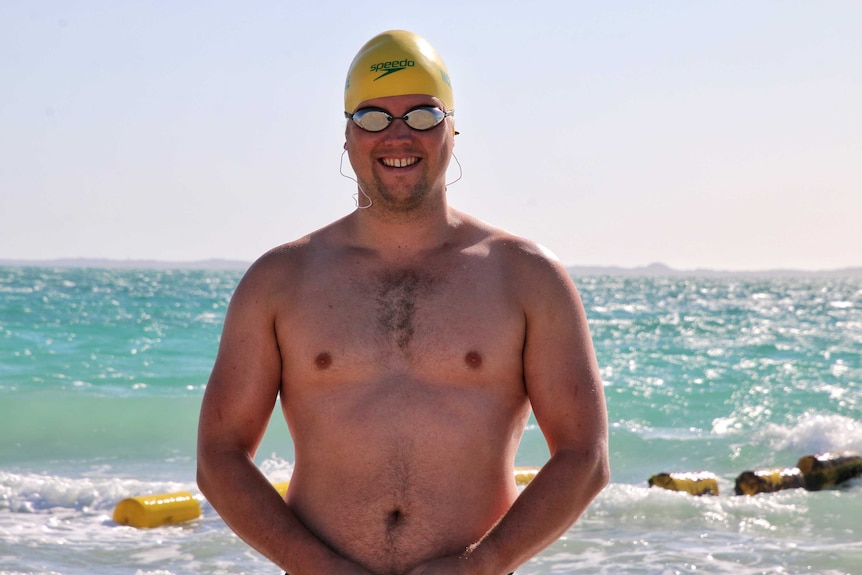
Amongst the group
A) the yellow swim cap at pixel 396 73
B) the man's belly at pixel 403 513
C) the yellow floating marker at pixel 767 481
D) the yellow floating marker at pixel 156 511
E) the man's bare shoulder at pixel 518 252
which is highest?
the yellow swim cap at pixel 396 73

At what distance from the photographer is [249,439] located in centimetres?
250

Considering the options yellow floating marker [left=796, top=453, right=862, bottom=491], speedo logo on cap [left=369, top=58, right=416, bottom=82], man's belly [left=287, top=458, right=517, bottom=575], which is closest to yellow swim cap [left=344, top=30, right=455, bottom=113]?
speedo logo on cap [left=369, top=58, right=416, bottom=82]

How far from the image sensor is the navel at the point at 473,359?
8.06 ft

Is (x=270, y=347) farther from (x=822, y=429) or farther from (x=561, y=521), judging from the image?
(x=822, y=429)

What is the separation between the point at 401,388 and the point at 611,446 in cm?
983

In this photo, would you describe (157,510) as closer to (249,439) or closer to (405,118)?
(249,439)

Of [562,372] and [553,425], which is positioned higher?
[562,372]

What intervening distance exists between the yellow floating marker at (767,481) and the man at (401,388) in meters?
6.77

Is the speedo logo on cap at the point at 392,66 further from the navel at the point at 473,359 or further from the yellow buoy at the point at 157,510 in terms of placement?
the yellow buoy at the point at 157,510

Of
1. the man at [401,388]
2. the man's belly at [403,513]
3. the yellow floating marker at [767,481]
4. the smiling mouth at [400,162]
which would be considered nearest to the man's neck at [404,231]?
the man at [401,388]

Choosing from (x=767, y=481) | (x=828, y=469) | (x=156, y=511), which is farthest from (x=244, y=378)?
(x=828, y=469)

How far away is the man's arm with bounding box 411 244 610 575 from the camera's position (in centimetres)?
230

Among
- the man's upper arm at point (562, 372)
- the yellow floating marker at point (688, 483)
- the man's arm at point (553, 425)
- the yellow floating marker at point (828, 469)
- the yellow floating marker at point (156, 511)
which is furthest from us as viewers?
the yellow floating marker at point (828, 469)

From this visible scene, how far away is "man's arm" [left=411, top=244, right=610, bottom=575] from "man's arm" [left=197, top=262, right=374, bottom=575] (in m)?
0.26
